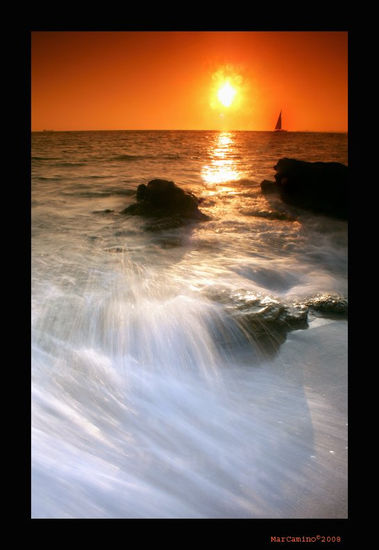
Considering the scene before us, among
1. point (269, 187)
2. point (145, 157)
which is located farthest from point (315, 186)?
point (145, 157)

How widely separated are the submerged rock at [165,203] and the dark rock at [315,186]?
2.80 m

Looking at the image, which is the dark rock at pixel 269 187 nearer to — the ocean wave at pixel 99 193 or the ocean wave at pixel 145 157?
the ocean wave at pixel 145 157

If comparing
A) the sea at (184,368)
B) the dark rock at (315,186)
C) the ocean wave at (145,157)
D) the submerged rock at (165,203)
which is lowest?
the sea at (184,368)

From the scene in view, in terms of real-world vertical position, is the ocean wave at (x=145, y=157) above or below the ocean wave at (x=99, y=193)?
above

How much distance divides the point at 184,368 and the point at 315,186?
656 cm

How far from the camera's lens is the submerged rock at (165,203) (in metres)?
6.30

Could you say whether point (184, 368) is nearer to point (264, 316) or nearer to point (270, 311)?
point (264, 316)

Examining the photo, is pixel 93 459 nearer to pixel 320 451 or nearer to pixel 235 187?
pixel 320 451

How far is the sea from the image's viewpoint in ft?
A: 6.27

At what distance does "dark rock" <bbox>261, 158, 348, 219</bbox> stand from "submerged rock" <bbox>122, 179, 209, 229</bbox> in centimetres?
280

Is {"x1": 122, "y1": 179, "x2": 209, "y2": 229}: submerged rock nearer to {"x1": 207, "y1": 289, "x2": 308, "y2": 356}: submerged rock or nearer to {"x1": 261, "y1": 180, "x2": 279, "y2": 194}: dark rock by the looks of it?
{"x1": 261, "y1": 180, "x2": 279, "y2": 194}: dark rock

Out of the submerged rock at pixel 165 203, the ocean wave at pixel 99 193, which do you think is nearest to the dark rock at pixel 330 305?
the submerged rock at pixel 165 203

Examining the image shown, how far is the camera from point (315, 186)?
7.90m
